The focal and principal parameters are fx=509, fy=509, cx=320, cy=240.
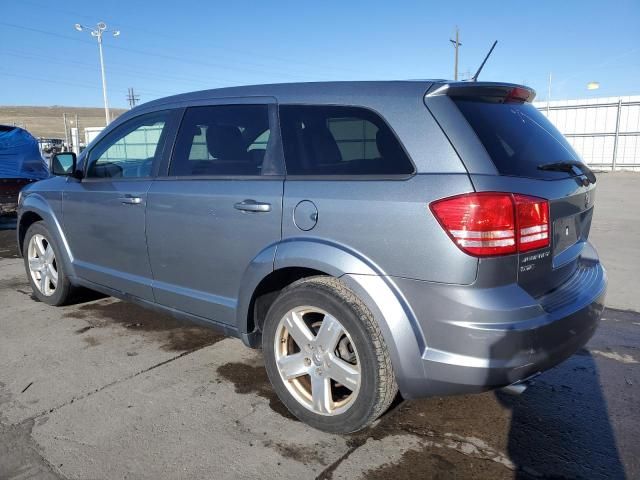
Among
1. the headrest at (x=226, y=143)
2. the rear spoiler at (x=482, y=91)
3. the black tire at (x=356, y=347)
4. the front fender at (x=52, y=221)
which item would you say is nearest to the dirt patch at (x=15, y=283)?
the front fender at (x=52, y=221)

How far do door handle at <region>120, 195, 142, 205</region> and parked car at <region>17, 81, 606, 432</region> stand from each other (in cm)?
1

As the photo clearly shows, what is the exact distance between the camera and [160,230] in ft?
11.1

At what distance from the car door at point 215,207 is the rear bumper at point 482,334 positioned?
3.17 ft

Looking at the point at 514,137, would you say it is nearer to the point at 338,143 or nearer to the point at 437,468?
the point at 338,143

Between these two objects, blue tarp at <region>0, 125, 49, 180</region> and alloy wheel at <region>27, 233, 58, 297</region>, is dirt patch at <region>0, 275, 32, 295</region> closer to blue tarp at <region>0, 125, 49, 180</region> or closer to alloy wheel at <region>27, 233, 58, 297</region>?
alloy wheel at <region>27, 233, 58, 297</region>

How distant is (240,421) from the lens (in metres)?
2.79

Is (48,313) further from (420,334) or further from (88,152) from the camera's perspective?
(420,334)

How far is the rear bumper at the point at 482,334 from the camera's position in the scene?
6.98 ft

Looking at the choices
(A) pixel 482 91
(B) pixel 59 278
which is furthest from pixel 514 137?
(B) pixel 59 278

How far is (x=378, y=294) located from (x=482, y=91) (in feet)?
3.64

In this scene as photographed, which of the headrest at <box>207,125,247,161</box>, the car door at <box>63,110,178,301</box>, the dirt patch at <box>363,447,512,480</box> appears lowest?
the dirt patch at <box>363,447,512,480</box>

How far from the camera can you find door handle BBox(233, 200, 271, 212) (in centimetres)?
277

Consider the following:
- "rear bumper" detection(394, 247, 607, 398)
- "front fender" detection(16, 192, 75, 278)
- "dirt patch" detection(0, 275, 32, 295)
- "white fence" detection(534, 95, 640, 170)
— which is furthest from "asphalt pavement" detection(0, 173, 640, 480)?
"white fence" detection(534, 95, 640, 170)

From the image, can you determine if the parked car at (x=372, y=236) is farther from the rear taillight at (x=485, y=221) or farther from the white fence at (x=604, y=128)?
the white fence at (x=604, y=128)
